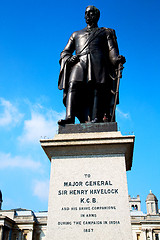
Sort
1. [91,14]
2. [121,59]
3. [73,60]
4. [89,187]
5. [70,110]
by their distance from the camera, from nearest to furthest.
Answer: [89,187]
[70,110]
[121,59]
[73,60]
[91,14]

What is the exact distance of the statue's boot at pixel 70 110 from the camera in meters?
6.28

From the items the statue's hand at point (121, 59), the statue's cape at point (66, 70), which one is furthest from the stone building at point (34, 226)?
the statue's hand at point (121, 59)

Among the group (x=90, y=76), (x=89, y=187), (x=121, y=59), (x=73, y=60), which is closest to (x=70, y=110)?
(x=90, y=76)

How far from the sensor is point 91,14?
7484 millimetres

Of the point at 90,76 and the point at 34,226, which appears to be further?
the point at 34,226

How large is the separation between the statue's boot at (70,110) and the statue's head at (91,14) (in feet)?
7.44

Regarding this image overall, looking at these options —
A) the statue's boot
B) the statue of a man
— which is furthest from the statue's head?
the statue's boot

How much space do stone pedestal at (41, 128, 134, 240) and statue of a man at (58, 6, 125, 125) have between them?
0.95 metres

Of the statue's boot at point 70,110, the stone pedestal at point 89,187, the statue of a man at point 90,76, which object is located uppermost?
the statue of a man at point 90,76

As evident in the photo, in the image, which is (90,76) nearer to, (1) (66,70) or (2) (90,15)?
(1) (66,70)

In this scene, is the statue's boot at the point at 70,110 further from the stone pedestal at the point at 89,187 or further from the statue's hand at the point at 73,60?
the statue's hand at the point at 73,60

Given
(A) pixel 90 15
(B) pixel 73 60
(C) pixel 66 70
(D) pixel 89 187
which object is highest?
(A) pixel 90 15

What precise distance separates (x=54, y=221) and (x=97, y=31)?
4809mm

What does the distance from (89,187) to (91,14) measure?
15.3ft
